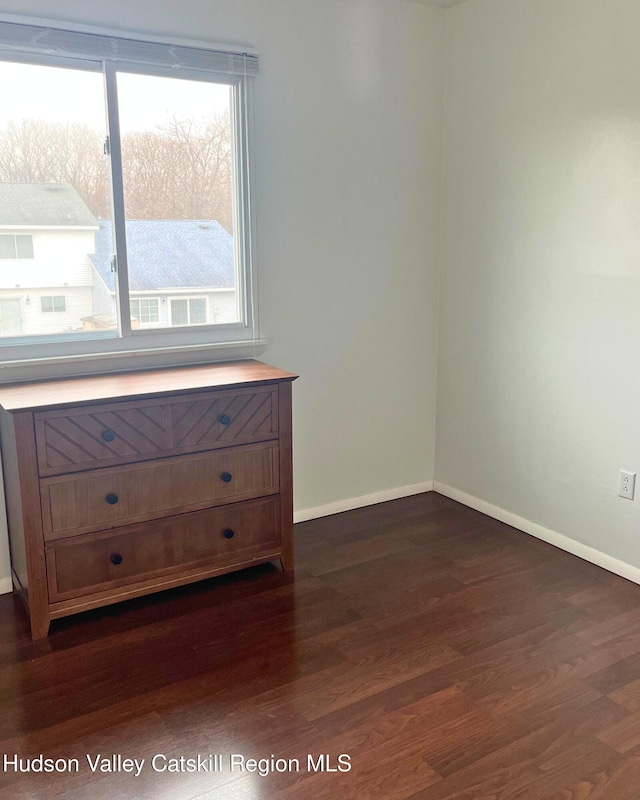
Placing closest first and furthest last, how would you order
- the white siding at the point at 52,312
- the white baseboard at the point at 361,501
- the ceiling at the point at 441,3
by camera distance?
1. the white siding at the point at 52,312
2. the ceiling at the point at 441,3
3. the white baseboard at the point at 361,501

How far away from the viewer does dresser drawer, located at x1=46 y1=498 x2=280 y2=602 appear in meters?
2.53

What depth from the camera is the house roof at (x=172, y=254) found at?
2.90 metres

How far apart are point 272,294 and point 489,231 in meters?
1.08

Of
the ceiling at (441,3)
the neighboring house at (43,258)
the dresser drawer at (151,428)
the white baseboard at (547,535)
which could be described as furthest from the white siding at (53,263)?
the white baseboard at (547,535)

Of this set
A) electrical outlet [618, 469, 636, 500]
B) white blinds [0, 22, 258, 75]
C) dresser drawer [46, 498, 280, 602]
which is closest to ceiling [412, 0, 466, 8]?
→ white blinds [0, 22, 258, 75]

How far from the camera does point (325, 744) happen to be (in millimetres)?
1986

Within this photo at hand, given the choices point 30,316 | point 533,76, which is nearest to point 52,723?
point 30,316

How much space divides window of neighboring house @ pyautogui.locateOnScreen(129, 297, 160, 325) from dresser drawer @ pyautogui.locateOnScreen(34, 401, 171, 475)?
572mm

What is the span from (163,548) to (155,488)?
242mm

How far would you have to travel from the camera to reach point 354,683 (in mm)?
2252

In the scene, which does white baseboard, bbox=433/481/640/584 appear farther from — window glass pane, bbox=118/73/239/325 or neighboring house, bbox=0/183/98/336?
neighboring house, bbox=0/183/98/336

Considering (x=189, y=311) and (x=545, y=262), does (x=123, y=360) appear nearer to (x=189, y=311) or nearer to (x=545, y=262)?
(x=189, y=311)

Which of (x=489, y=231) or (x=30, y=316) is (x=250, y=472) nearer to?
(x=30, y=316)

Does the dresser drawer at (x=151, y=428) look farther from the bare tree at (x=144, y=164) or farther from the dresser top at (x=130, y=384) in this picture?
the bare tree at (x=144, y=164)
